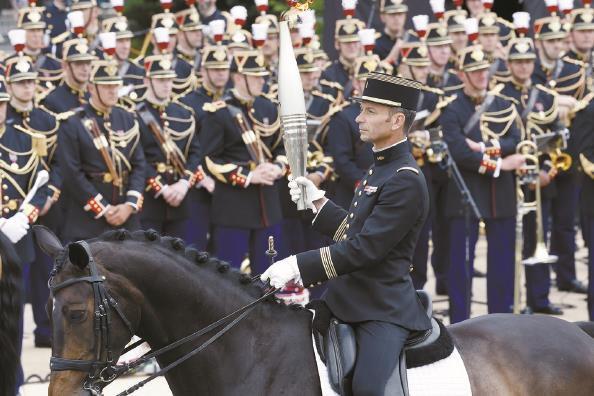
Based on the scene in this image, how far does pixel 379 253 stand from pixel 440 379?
0.65 m

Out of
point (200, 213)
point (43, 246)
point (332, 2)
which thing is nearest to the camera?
point (43, 246)

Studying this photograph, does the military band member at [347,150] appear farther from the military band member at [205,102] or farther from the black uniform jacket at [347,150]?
the military band member at [205,102]

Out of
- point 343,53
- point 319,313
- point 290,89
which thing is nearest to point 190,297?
point 319,313

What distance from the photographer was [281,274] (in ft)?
17.0

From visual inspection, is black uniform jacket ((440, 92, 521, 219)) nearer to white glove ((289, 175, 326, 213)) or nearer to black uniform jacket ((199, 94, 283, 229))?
black uniform jacket ((199, 94, 283, 229))

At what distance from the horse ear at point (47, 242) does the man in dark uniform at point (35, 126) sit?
4.94m

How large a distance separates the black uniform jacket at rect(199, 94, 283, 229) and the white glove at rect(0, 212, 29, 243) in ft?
7.84

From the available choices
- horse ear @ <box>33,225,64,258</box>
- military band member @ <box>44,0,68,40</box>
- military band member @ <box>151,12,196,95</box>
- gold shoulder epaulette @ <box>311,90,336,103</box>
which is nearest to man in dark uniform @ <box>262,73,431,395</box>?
horse ear @ <box>33,225,64,258</box>

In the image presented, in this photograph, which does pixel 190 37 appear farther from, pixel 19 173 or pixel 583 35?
pixel 19 173

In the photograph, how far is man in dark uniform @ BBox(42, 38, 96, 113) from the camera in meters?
11.0

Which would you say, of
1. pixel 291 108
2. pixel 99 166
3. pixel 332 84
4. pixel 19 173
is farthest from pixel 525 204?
pixel 291 108

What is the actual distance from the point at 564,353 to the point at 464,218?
5.37 meters

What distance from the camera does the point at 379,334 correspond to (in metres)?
5.36

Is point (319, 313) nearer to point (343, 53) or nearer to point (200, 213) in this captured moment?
point (200, 213)
